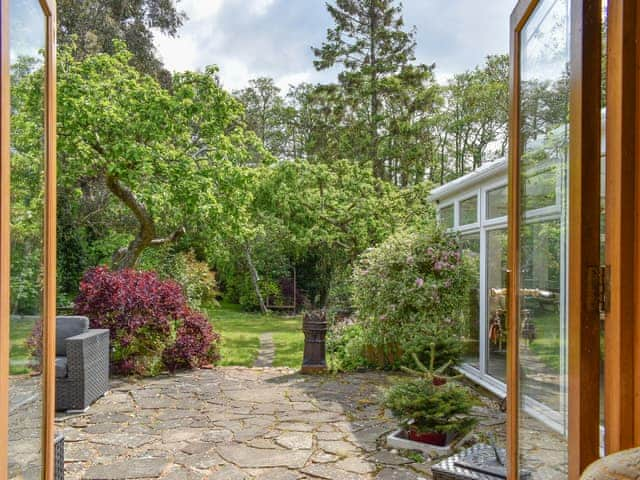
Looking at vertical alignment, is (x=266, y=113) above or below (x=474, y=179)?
above

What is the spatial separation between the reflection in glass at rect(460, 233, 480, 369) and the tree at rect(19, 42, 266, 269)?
3318 millimetres

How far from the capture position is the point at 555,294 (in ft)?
5.47

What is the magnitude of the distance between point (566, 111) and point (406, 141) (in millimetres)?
14405

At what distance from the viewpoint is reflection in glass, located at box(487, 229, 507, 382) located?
5.55m

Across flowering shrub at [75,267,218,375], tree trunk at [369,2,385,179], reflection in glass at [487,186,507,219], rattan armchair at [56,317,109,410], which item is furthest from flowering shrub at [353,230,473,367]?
tree trunk at [369,2,385,179]

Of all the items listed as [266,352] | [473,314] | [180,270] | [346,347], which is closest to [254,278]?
[180,270]

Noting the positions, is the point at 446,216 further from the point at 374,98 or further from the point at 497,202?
the point at 374,98

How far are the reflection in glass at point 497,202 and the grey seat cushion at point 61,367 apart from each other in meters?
4.52

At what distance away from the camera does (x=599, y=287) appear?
1437 mm

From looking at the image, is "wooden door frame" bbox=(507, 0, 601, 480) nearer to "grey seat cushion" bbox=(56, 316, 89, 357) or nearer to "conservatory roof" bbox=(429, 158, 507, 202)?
"conservatory roof" bbox=(429, 158, 507, 202)

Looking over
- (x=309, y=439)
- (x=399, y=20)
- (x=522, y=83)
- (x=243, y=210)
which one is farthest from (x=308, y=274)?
(x=522, y=83)

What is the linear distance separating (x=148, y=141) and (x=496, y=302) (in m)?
4.98

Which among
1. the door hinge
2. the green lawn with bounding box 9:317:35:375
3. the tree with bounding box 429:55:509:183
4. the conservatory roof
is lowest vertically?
the green lawn with bounding box 9:317:35:375

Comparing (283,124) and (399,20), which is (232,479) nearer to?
(399,20)
